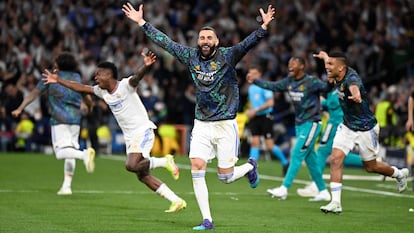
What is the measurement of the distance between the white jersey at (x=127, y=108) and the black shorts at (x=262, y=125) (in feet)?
22.1

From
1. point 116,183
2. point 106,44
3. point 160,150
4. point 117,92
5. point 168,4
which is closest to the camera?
point 117,92

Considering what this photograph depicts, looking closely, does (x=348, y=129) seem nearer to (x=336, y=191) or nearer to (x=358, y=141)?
(x=358, y=141)

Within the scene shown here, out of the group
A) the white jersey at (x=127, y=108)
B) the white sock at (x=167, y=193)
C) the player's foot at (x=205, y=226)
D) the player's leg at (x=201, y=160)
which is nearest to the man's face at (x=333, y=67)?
the player's leg at (x=201, y=160)

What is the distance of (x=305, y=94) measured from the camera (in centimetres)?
1795

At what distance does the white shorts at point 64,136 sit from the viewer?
59.9 feet

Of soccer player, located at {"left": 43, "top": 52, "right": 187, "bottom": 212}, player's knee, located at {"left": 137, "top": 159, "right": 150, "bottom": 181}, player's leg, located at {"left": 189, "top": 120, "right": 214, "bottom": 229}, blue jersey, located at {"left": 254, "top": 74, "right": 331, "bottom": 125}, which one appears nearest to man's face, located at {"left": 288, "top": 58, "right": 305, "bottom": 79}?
blue jersey, located at {"left": 254, "top": 74, "right": 331, "bottom": 125}

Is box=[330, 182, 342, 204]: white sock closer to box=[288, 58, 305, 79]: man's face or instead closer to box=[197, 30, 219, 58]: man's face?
box=[288, 58, 305, 79]: man's face

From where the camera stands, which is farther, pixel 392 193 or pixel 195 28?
pixel 195 28

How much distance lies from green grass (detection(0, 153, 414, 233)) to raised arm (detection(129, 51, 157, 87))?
6.57 ft

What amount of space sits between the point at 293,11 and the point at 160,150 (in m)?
8.61

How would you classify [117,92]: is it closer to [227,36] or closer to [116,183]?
[116,183]

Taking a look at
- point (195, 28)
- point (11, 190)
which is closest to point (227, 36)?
point (195, 28)

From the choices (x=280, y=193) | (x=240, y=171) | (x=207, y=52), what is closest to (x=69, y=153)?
(x=280, y=193)

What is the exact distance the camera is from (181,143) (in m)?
32.7
